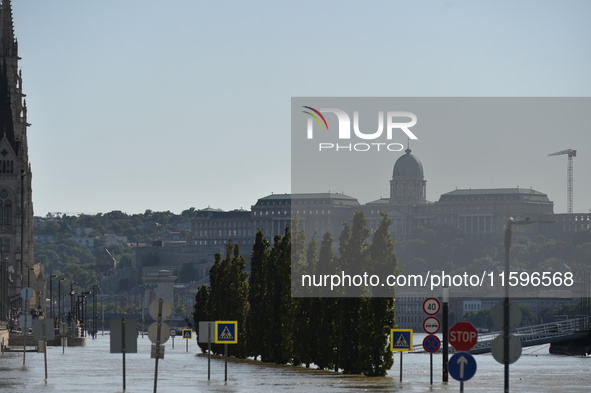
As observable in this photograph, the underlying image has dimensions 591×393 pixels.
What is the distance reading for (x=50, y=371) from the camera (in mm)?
68375

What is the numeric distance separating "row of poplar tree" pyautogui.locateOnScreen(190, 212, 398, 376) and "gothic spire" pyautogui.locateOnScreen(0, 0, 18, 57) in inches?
3652

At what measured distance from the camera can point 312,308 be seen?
74312 mm

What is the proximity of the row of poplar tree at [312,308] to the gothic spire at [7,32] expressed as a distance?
3652 inches

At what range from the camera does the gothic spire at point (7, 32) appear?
183 m

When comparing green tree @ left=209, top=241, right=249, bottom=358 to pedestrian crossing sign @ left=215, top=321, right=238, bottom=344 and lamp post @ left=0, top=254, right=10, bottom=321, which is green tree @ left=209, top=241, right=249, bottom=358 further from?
pedestrian crossing sign @ left=215, top=321, right=238, bottom=344

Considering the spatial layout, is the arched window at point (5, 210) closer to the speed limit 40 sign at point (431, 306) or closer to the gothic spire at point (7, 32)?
the gothic spire at point (7, 32)

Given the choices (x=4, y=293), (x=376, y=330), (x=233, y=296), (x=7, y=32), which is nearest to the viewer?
(x=376, y=330)

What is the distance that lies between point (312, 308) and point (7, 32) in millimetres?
120737

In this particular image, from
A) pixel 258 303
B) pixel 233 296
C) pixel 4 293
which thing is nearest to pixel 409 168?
pixel 4 293

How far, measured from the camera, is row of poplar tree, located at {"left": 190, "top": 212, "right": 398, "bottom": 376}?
66688 mm

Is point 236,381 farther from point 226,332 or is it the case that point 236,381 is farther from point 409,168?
point 409,168

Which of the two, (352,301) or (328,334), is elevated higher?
(352,301)

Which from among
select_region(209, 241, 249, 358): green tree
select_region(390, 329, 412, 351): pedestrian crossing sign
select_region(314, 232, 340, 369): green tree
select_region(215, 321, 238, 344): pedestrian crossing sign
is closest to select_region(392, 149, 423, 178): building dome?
select_region(209, 241, 249, 358): green tree

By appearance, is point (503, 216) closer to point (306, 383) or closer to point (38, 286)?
point (38, 286)
